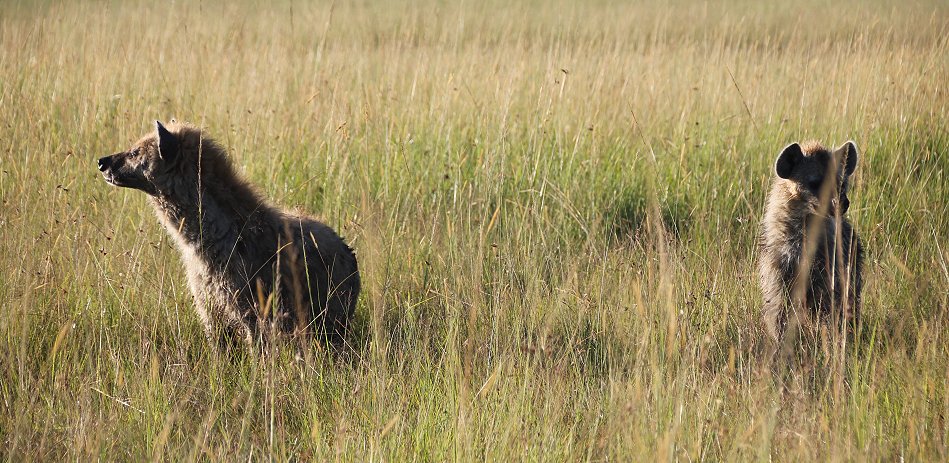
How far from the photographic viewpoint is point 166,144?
428 cm

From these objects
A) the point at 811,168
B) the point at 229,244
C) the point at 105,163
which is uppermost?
the point at 811,168

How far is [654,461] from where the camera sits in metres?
2.84

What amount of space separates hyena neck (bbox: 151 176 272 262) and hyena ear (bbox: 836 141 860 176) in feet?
9.47

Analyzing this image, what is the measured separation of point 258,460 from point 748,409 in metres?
1.78

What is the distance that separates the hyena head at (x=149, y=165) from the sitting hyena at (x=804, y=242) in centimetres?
290

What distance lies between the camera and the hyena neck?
4.30m

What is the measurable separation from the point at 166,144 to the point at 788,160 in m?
3.02

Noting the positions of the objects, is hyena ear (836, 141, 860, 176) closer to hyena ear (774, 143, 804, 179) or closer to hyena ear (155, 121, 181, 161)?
hyena ear (774, 143, 804, 179)

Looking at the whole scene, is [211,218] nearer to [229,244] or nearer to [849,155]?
[229,244]

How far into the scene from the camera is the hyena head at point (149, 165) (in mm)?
4344

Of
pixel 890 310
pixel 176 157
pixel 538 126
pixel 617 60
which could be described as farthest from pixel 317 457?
pixel 617 60

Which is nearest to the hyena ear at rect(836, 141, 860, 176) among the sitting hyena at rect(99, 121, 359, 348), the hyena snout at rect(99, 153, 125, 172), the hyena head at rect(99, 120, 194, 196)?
the sitting hyena at rect(99, 121, 359, 348)

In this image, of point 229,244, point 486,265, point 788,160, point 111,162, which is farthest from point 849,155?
point 111,162

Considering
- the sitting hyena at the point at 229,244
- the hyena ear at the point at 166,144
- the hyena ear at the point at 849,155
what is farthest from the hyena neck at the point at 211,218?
the hyena ear at the point at 849,155
